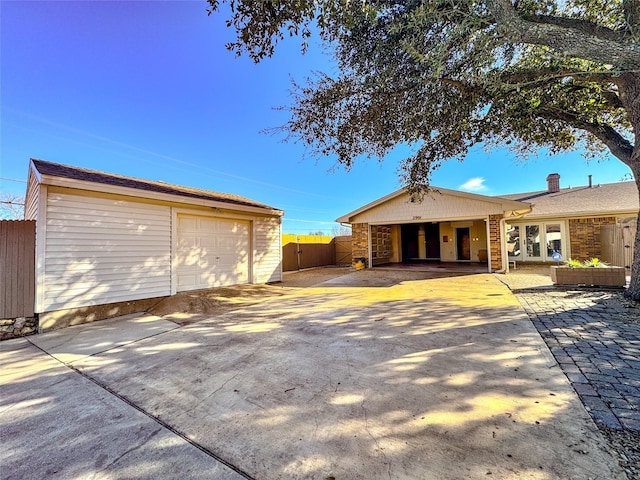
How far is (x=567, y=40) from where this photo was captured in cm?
307

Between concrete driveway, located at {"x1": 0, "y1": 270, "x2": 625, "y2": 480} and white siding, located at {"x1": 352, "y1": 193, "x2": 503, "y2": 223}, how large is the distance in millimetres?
7577

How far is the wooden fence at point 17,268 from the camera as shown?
4883 millimetres

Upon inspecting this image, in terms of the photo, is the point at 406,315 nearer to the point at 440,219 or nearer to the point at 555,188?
the point at 440,219

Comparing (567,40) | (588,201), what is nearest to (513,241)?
(588,201)

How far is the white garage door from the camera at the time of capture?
24.7ft

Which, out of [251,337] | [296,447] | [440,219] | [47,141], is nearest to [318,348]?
[251,337]

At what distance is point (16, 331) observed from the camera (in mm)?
4898

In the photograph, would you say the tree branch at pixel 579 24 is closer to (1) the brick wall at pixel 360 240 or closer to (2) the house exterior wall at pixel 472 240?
(1) the brick wall at pixel 360 240

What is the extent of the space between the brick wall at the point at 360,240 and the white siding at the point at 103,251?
8.86m

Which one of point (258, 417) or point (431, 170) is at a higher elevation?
point (431, 170)

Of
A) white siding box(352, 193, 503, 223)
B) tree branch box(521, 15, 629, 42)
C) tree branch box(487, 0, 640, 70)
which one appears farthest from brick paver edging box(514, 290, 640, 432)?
white siding box(352, 193, 503, 223)

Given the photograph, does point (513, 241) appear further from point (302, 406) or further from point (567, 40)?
point (302, 406)

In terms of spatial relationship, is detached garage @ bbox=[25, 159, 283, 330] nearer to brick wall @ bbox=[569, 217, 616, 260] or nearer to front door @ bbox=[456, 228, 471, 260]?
front door @ bbox=[456, 228, 471, 260]

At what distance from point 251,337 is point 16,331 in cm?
441
